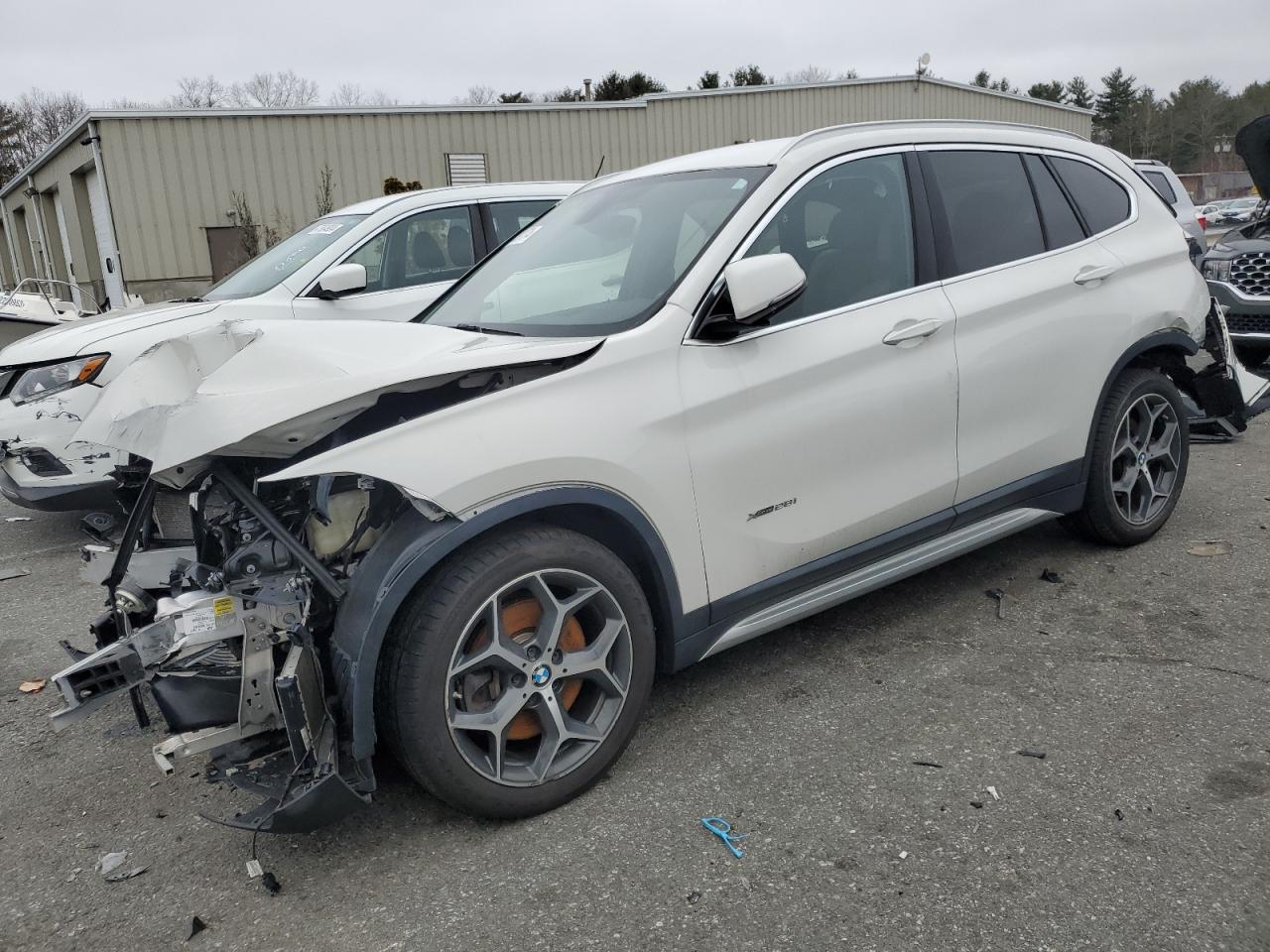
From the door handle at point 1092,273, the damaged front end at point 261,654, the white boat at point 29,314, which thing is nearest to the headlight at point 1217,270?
the door handle at point 1092,273

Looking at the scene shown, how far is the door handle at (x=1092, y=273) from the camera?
4008mm

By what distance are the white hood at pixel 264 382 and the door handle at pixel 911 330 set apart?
111 centimetres

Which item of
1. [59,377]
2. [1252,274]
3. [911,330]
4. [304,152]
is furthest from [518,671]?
[304,152]

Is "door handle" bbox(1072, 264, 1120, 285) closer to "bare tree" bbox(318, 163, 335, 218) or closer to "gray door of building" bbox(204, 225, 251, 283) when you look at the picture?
"bare tree" bbox(318, 163, 335, 218)

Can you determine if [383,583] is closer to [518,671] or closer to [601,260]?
[518,671]

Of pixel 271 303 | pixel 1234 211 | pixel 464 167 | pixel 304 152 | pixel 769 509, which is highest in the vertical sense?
pixel 304 152

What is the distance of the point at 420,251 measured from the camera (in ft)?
21.5

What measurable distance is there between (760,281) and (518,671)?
131cm

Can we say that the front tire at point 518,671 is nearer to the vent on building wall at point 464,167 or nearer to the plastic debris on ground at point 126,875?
the plastic debris on ground at point 126,875

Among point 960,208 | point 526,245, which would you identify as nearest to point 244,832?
point 526,245

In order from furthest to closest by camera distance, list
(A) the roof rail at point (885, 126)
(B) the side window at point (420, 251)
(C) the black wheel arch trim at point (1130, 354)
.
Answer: (B) the side window at point (420, 251), (C) the black wheel arch trim at point (1130, 354), (A) the roof rail at point (885, 126)

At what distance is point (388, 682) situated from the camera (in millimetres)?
2525

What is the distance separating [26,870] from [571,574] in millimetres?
1688

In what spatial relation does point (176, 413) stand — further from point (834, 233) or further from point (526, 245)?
point (834, 233)
